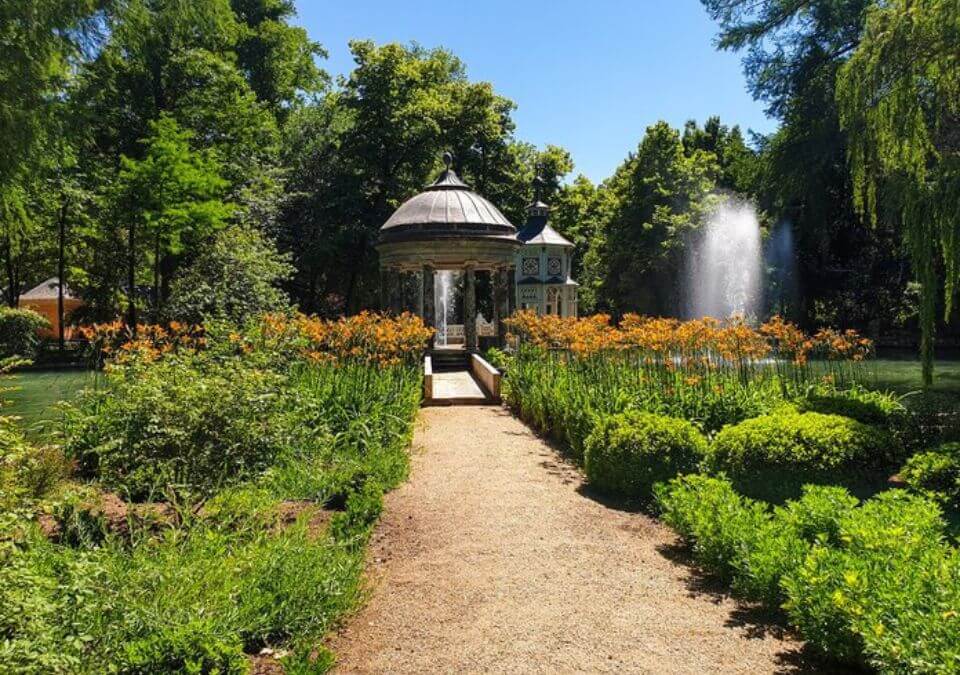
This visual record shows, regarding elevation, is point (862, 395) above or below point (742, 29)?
below

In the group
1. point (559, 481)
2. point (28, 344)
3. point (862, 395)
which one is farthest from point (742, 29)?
point (28, 344)

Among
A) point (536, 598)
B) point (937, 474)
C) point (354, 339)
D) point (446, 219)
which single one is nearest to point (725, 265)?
point (446, 219)

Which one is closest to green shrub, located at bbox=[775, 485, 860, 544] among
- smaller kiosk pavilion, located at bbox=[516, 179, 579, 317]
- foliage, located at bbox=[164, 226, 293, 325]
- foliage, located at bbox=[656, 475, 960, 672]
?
foliage, located at bbox=[656, 475, 960, 672]

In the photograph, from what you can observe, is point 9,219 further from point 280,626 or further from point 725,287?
point 725,287

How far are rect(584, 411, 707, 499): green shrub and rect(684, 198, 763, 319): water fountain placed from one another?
29.5 metres

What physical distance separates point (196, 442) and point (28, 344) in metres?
24.4

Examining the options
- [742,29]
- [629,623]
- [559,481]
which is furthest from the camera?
[742,29]

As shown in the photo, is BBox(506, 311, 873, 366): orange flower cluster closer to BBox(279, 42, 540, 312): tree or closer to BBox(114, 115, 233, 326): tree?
BBox(114, 115, 233, 326): tree

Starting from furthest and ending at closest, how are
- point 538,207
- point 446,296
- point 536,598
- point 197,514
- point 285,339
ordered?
point 446,296 → point 538,207 → point 285,339 → point 197,514 → point 536,598

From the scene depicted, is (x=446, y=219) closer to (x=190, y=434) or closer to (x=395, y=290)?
→ (x=395, y=290)

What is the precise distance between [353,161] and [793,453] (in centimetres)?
2759

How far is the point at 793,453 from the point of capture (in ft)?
21.4

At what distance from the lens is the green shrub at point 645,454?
6.81m

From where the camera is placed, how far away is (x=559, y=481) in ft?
25.5
